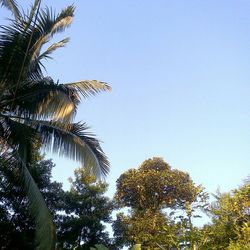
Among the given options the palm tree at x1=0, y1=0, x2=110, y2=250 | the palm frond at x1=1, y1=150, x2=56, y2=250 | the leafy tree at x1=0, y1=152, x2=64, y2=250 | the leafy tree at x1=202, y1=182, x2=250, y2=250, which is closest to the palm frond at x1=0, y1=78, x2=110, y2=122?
the palm tree at x1=0, y1=0, x2=110, y2=250

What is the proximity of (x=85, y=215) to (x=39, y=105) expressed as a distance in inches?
481

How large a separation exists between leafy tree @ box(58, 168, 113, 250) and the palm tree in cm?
911

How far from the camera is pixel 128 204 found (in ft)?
79.5

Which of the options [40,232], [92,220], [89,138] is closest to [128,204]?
[92,220]

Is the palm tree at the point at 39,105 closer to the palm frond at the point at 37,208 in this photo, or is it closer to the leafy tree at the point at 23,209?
the palm frond at the point at 37,208

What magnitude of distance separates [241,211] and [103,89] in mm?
5068

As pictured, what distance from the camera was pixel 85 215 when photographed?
20.9 m

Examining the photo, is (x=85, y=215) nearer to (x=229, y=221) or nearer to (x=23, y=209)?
(x=23, y=209)

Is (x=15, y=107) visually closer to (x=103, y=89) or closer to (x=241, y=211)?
(x=103, y=89)

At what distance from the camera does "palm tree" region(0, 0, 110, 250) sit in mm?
8930

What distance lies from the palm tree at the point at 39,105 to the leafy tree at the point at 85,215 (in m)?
9.11

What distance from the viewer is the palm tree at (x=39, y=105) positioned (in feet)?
29.3

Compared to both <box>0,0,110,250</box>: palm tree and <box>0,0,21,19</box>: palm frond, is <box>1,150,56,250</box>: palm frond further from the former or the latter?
<box>0,0,21,19</box>: palm frond

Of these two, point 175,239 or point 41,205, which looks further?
point 175,239
